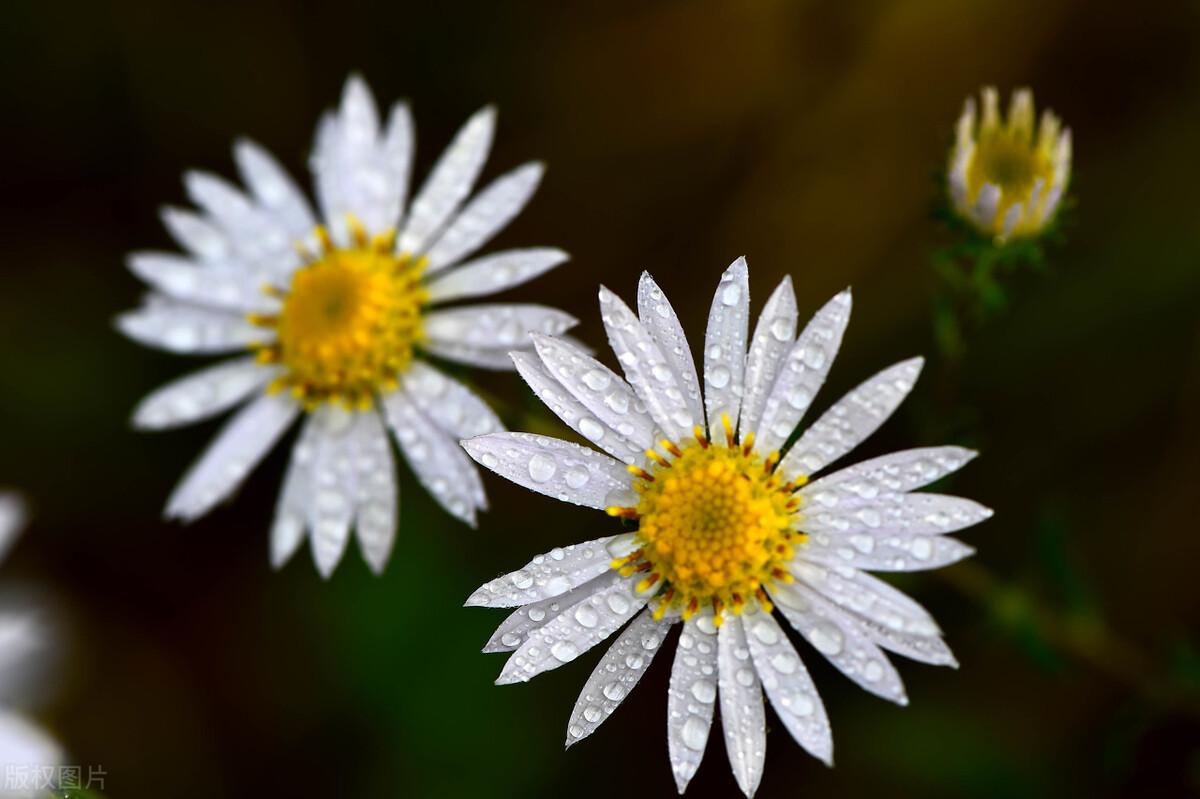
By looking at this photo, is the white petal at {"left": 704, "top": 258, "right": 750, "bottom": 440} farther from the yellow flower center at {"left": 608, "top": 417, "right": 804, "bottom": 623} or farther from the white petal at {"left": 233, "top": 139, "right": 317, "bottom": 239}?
the white petal at {"left": 233, "top": 139, "right": 317, "bottom": 239}

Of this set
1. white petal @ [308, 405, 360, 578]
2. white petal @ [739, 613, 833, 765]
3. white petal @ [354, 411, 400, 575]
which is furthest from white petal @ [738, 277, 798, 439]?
white petal @ [308, 405, 360, 578]

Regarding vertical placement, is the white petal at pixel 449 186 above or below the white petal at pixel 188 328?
below

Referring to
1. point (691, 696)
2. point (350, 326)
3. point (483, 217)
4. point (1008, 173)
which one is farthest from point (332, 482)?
point (1008, 173)

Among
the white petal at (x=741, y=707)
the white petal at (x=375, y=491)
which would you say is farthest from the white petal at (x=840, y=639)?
the white petal at (x=375, y=491)

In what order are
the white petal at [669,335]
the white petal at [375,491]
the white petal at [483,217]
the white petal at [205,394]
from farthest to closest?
the white petal at [205,394]
the white petal at [483,217]
the white petal at [375,491]
the white petal at [669,335]

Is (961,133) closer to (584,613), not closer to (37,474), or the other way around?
(584,613)

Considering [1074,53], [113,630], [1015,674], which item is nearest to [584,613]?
[1015,674]

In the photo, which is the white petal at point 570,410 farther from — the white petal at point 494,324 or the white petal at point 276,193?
the white petal at point 276,193

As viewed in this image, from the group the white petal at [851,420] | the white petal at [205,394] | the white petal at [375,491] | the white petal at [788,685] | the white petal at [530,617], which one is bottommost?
the white petal at [788,685]
